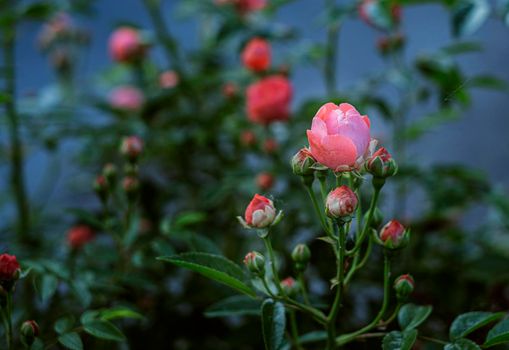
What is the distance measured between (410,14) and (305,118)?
1.09m

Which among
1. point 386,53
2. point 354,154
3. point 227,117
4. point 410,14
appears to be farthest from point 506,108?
point 354,154

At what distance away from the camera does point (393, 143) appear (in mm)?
1007

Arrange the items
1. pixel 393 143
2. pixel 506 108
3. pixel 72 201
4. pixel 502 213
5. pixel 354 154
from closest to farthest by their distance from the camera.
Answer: pixel 354 154 → pixel 502 213 → pixel 393 143 → pixel 72 201 → pixel 506 108

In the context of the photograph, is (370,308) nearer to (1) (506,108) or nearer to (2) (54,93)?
(2) (54,93)

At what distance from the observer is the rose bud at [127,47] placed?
1108 mm

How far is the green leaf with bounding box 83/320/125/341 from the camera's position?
0.43 m

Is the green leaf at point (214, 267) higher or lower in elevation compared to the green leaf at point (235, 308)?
higher

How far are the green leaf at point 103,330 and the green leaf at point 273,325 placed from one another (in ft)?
0.35

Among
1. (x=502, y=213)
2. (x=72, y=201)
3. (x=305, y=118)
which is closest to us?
(x=502, y=213)

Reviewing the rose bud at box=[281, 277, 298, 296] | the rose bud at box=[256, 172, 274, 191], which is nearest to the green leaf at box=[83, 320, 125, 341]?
the rose bud at box=[281, 277, 298, 296]

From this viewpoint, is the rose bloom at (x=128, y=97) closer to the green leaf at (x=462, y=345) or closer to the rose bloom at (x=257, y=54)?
the rose bloom at (x=257, y=54)

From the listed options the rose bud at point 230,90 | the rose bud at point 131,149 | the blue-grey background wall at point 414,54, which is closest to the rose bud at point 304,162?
the rose bud at point 131,149

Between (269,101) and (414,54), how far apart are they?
3.62 ft

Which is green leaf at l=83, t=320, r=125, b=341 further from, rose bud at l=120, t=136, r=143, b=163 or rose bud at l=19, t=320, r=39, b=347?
rose bud at l=120, t=136, r=143, b=163
